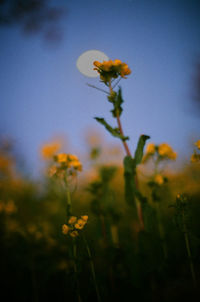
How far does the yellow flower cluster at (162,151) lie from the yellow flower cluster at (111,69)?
3.04ft

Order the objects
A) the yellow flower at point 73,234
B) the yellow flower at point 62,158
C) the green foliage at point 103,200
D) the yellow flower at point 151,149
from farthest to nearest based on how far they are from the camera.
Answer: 1. the yellow flower at point 151,149
2. the green foliage at point 103,200
3. the yellow flower at point 62,158
4. the yellow flower at point 73,234

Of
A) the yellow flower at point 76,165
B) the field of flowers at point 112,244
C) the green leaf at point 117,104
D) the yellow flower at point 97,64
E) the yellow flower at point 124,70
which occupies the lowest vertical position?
the field of flowers at point 112,244

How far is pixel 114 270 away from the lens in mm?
1777

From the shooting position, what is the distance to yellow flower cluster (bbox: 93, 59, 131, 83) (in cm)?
150

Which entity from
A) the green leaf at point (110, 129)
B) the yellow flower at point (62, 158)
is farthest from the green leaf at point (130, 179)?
the yellow flower at point (62, 158)

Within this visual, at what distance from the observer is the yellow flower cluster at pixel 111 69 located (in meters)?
1.50

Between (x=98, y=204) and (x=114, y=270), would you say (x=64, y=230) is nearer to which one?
(x=98, y=204)

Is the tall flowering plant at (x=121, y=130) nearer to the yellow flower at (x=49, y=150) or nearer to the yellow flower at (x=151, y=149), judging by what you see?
the yellow flower at (x=151, y=149)

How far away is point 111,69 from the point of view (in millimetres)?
1526

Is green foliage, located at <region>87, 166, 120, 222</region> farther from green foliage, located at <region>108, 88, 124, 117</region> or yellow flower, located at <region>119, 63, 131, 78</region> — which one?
yellow flower, located at <region>119, 63, 131, 78</region>

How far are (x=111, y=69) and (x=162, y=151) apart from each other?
3.48 ft

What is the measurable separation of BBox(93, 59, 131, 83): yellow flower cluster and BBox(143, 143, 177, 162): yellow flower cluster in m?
0.93

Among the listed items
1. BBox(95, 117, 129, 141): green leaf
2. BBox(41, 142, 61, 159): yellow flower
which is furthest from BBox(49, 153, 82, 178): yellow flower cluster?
BBox(41, 142, 61, 159): yellow flower

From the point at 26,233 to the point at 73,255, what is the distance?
1.11m
